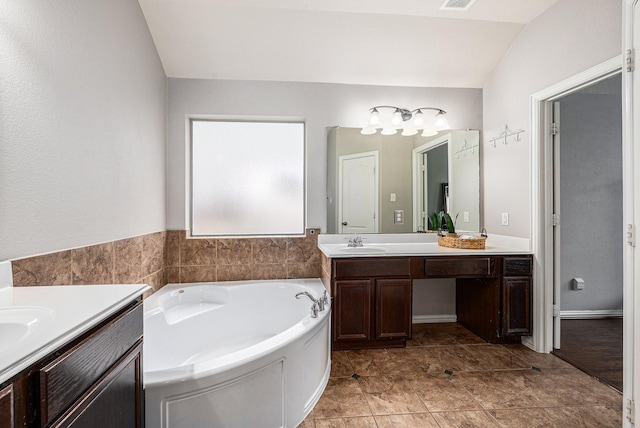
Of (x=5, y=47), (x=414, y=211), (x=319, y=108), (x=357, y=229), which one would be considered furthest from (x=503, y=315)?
(x=5, y=47)

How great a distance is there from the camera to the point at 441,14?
267cm

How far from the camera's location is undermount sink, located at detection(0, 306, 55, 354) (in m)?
0.84

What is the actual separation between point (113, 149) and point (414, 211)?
258 centimetres

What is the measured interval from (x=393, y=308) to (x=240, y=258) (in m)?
1.45

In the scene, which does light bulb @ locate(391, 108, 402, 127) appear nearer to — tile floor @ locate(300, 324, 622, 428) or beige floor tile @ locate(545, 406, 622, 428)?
tile floor @ locate(300, 324, 622, 428)

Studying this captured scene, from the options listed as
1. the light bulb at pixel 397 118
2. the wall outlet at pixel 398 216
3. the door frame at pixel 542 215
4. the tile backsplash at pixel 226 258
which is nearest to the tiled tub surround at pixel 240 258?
the tile backsplash at pixel 226 258

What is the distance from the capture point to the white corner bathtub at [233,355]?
1.41 meters

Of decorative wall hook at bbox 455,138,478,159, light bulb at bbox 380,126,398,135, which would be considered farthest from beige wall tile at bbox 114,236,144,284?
decorative wall hook at bbox 455,138,478,159

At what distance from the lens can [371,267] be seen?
8.86 feet

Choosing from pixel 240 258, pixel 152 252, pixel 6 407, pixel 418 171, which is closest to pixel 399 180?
pixel 418 171

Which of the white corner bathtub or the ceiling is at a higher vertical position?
the ceiling

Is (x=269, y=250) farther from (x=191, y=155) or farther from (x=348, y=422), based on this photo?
(x=348, y=422)

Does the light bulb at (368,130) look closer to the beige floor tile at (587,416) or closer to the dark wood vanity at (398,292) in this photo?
the dark wood vanity at (398,292)

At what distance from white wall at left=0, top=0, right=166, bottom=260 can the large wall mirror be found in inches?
66.1
